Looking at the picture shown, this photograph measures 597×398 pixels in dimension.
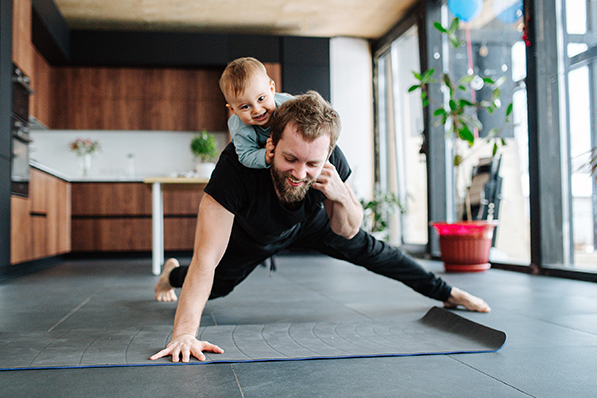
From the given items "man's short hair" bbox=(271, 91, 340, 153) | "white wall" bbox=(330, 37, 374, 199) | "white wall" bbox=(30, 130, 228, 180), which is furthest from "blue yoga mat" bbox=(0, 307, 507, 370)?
"white wall" bbox=(30, 130, 228, 180)

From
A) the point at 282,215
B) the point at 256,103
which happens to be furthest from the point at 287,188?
the point at 256,103

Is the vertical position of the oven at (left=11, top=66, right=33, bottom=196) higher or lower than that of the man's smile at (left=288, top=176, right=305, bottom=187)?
higher

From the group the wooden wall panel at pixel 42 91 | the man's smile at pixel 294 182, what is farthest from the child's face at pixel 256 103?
the wooden wall panel at pixel 42 91

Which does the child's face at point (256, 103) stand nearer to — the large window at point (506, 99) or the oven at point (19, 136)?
the large window at point (506, 99)

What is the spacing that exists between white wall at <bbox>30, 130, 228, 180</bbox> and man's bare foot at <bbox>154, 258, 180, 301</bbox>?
4816 millimetres

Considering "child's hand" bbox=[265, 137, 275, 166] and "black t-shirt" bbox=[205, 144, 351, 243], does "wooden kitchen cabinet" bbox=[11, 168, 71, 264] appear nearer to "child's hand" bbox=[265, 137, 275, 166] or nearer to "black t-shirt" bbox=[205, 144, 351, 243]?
"black t-shirt" bbox=[205, 144, 351, 243]

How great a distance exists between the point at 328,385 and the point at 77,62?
675cm

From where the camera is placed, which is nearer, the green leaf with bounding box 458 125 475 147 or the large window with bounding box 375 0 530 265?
the green leaf with bounding box 458 125 475 147

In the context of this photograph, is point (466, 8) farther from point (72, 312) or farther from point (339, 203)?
point (72, 312)

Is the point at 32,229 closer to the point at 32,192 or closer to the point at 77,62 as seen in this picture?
A: the point at 32,192

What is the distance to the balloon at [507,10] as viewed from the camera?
14.8 feet

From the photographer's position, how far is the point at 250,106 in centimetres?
174

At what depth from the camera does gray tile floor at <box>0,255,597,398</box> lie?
126cm

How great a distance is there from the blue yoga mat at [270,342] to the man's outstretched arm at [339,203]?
0.38m
